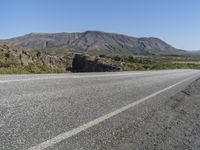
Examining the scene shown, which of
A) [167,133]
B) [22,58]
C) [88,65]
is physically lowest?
[88,65]

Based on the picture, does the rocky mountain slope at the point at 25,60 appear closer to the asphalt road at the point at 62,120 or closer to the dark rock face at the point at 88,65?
the dark rock face at the point at 88,65

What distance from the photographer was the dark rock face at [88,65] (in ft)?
123

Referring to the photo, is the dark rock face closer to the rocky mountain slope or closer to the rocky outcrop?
the rocky outcrop

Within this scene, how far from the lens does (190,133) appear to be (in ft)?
18.3

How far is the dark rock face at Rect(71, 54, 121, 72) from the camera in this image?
37.6 meters

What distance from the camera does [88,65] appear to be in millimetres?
39625

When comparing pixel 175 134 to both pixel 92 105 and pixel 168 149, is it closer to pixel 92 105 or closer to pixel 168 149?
pixel 168 149

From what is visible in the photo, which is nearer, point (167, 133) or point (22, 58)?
point (167, 133)

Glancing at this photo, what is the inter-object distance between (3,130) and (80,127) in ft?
3.71

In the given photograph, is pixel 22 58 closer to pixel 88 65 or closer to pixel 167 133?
pixel 88 65

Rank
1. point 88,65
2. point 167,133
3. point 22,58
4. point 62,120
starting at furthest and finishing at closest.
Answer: point 88,65 → point 22,58 → point 167,133 → point 62,120

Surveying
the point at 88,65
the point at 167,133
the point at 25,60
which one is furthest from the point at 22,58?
the point at 167,133

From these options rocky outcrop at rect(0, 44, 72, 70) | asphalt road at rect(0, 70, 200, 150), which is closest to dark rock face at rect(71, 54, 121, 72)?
rocky outcrop at rect(0, 44, 72, 70)

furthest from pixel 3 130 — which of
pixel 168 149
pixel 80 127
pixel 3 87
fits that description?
pixel 3 87
